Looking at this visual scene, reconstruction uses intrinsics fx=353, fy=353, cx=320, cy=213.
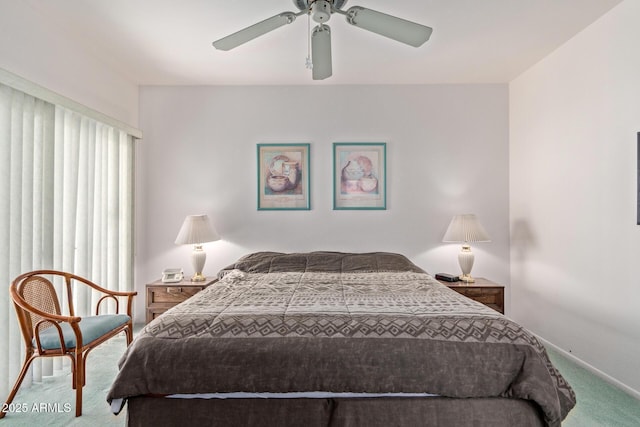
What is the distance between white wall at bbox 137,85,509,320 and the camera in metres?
3.87

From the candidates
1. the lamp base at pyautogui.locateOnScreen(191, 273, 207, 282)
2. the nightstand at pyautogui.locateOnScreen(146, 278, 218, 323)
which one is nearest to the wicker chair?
the nightstand at pyautogui.locateOnScreen(146, 278, 218, 323)

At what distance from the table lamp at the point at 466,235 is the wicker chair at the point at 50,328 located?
3.00 metres

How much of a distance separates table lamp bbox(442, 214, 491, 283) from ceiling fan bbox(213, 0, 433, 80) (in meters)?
1.95

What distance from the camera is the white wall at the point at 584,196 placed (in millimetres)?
2441

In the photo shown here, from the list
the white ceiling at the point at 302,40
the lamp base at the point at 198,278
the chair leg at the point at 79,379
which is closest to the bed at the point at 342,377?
the chair leg at the point at 79,379

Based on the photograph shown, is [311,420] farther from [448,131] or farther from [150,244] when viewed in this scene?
[448,131]

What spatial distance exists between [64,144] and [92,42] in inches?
35.6

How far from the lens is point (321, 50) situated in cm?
218

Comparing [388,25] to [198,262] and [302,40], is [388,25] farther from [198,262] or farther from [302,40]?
[198,262]

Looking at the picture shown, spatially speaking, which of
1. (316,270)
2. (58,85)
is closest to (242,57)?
(58,85)

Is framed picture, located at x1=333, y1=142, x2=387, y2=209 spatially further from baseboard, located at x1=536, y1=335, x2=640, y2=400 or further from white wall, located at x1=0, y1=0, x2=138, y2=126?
white wall, located at x1=0, y1=0, x2=138, y2=126

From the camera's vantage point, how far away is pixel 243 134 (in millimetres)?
3896

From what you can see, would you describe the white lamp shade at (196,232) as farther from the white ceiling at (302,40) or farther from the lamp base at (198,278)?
the white ceiling at (302,40)

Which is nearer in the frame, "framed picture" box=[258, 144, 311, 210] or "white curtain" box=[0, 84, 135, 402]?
"white curtain" box=[0, 84, 135, 402]
